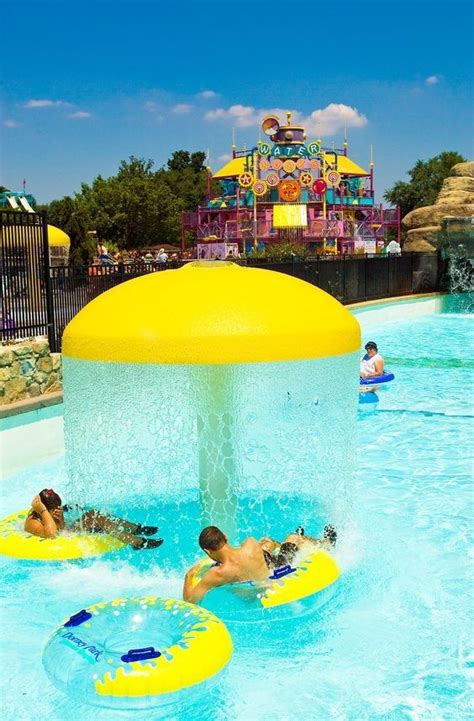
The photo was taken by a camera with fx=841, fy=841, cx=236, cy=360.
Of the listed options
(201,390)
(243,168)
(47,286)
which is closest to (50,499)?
(201,390)

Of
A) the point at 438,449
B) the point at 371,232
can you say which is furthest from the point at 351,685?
the point at 371,232

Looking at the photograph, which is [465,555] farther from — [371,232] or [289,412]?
[371,232]

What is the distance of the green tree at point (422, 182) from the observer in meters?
71.8

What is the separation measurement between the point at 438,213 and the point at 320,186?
13.6 m

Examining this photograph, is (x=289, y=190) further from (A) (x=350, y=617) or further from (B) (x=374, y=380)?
(A) (x=350, y=617)

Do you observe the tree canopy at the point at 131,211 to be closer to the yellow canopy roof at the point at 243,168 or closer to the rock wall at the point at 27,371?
the yellow canopy roof at the point at 243,168

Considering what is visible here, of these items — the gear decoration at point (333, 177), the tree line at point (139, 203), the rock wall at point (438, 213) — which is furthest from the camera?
the tree line at point (139, 203)

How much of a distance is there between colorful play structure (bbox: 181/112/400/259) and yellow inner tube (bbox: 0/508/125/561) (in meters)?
34.3

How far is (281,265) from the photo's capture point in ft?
65.0

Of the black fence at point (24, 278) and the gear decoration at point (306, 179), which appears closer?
the black fence at point (24, 278)

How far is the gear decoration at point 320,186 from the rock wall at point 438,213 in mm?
11466

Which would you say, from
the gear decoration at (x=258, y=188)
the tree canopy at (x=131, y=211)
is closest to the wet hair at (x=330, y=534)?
the gear decoration at (x=258, y=188)

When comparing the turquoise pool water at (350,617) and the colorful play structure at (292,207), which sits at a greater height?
the colorful play structure at (292,207)

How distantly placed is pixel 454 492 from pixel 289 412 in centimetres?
256
